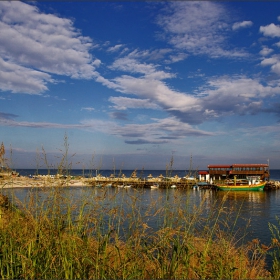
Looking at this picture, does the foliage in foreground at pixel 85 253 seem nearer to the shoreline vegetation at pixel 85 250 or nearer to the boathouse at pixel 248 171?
the shoreline vegetation at pixel 85 250

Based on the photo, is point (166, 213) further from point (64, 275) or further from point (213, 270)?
point (64, 275)

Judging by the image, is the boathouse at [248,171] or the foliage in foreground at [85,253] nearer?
the foliage in foreground at [85,253]

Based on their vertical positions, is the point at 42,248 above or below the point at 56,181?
below

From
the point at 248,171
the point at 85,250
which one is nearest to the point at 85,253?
the point at 85,250

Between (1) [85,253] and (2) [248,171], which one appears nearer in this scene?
(1) [85,253]

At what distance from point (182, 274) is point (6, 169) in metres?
2.76

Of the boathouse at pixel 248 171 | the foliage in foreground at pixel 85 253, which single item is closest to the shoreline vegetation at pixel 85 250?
the foliage in foreground at pixel 85 253

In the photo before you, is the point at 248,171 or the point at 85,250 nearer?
the point at 85,250

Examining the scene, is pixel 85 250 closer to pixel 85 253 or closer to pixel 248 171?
pixel 85 253

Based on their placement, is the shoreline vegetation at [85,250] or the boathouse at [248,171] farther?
the boathouse at [248,171]

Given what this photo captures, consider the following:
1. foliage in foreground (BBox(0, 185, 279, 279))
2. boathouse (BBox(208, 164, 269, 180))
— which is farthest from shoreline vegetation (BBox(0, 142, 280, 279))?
boathouse (BBox(208, 164, 269, 180))

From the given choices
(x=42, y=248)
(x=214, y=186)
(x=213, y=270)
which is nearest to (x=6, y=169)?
(x=42, y=248)

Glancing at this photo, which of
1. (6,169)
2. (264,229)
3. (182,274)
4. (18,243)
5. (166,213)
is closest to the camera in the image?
(182,274)

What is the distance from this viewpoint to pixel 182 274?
10.9 ft
